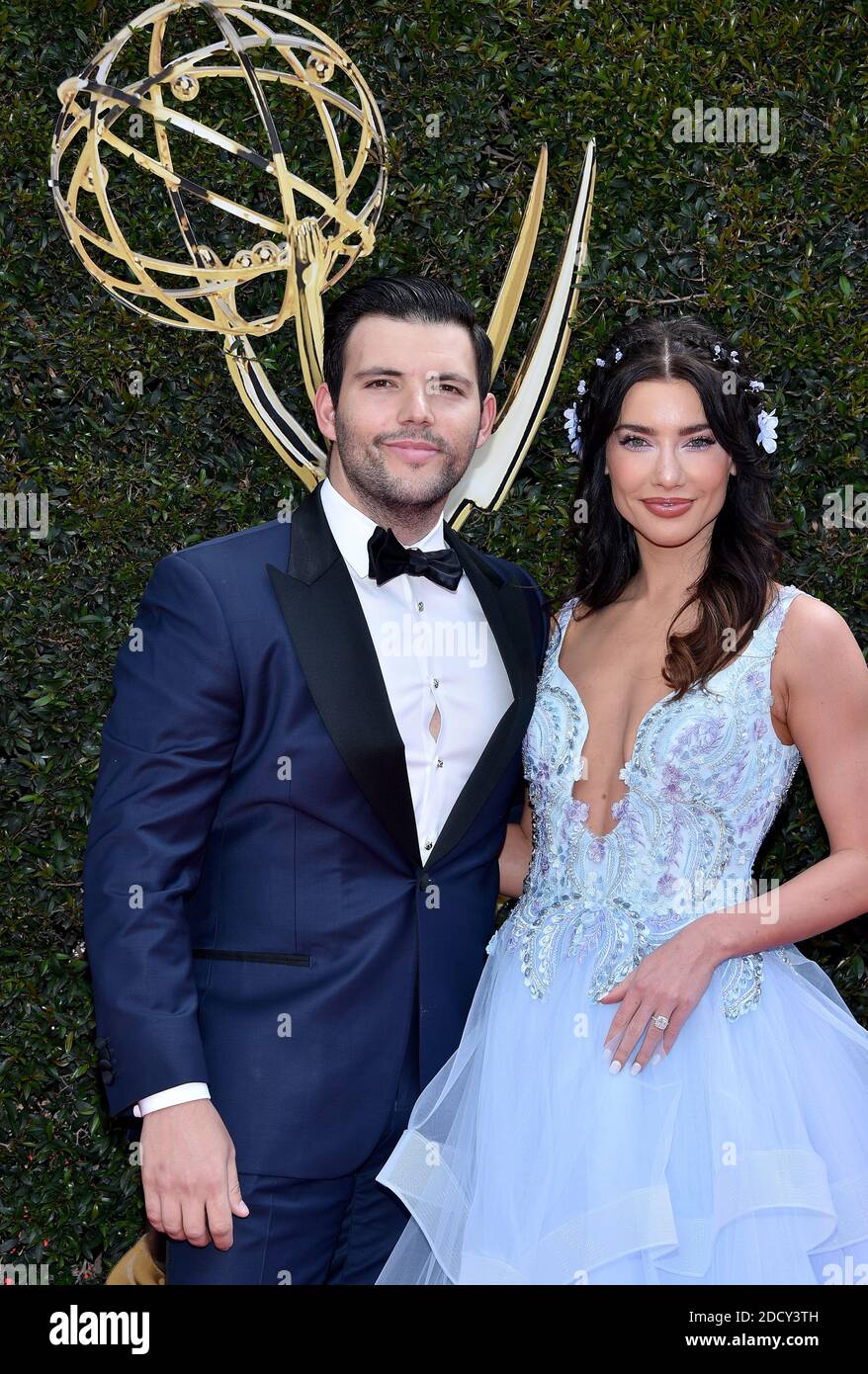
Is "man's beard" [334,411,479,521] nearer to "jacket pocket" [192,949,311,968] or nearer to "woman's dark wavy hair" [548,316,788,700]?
"woman's dark wavy hair" [548,316,788,700]

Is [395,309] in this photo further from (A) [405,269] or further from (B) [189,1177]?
(B) [189,1177]

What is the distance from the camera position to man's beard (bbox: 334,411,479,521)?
3.18 metres

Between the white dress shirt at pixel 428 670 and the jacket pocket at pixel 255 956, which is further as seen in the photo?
the white dress shirt at pixel 428 670

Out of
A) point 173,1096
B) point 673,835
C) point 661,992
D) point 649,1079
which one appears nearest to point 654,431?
point 673,835

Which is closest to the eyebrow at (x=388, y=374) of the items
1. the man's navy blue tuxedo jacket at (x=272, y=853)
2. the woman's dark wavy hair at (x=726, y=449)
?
the woman's dark wavy hair at (x=726, y=449)

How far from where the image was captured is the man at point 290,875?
9.02ft

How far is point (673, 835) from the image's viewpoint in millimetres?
3139

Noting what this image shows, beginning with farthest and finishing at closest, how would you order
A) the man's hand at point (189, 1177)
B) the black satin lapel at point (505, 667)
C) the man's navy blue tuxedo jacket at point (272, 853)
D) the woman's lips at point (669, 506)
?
the woman's lips at point (669, 506) → the black satin lapel at point (505, 667) → the man's navy blue tuxedo jacket at point (272, 853) → the man's hand at point (189, 1177)

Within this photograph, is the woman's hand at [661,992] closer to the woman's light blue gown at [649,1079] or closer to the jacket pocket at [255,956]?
the woman's light blue gown at [649,1079]

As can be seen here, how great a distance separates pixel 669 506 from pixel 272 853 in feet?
4.11

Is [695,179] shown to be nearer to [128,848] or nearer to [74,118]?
[74,118]

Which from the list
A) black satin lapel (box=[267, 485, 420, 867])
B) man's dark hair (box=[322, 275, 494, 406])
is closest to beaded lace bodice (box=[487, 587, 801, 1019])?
black satin lapel (box=[267, 485, 420, 867])

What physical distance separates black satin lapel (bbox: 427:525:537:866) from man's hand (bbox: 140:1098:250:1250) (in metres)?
0.73

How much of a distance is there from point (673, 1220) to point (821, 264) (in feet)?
9.28
